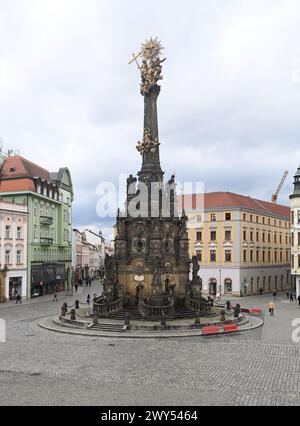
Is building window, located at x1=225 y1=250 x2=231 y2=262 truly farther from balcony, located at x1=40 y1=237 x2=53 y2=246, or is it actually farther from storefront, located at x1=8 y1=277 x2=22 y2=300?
storefront, located at x1=8 y1=277 x2=22 y2=300

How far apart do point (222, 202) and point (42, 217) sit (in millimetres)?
23967

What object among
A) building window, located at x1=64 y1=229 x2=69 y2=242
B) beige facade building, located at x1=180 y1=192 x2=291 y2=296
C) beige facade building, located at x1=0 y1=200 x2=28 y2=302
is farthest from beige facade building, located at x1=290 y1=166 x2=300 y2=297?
building window, located at x1=64 y1=229 x2=69 y2=242

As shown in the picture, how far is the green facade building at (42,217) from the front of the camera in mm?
56344

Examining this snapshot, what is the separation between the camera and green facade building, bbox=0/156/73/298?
56.3 m

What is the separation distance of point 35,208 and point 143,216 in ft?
88.8

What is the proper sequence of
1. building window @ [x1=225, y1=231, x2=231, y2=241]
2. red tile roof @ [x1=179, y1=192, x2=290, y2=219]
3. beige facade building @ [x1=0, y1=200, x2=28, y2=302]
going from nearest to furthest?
beige facade building @ [x1=0, y1=200, x2=28, y2=302] → building window @ [x1=225, y1=231, x2=231, y2=241] → red tile roof @ [x1=179, y1=192, x2=290, y2=219]

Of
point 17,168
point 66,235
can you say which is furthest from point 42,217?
point 66,235

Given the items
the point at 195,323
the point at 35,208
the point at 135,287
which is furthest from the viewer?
the point at 35,208

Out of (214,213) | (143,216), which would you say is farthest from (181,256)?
(214,213)

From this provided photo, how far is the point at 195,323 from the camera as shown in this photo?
2934cm

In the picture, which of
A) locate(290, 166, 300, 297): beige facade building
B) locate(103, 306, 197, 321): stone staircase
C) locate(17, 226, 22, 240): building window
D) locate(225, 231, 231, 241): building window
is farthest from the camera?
locate(225, 231, 231, 241): building window

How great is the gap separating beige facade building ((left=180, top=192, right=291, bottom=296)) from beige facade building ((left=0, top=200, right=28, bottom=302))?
891 inches

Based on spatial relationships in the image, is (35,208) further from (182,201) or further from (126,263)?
(126,263)

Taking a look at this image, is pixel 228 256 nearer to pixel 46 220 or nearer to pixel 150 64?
pixel 46 220
